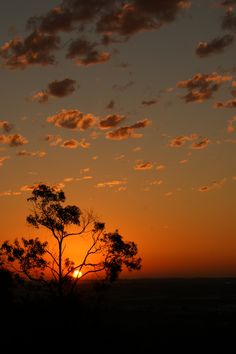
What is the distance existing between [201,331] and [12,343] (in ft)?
106

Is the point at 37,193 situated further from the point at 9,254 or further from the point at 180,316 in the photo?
the point at 180,316

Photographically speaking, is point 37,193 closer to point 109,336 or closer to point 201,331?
point 109,336

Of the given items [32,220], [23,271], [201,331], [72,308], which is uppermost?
[32,220]

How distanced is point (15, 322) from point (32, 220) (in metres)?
11.5

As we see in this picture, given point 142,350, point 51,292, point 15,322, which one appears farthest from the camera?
point 51,292

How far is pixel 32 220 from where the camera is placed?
47094 millimetres

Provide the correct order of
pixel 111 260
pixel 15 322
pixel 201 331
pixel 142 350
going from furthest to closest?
pixel 201 331 → pixel 111 260 → pixel 142 350 → pixel 15 322

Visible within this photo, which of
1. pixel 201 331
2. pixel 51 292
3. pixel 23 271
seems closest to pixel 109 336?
pixel 51 292

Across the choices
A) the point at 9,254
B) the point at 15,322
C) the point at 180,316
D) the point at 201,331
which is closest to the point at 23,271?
the point at 9,254

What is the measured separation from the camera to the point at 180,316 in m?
84.1

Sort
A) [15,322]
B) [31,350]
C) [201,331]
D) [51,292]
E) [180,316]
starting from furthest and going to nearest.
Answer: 1. [180,316]
2. [201,331]
3. [51,292]
4. [15,322]
5. [31,350]

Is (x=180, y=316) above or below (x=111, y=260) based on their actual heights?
below

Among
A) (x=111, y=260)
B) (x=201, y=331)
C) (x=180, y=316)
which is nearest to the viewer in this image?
(x=111, y=260)

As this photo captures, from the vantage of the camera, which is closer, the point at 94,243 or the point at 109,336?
the point at 109,336
